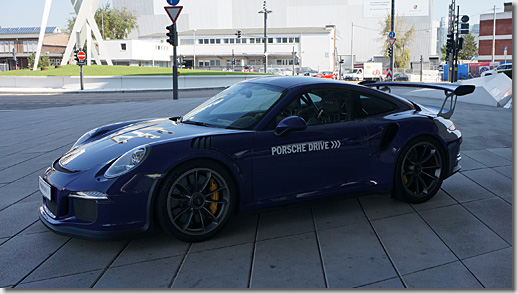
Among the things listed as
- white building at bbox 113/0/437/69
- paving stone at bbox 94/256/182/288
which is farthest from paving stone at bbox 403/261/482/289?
white building at bbox 113/0/437/69

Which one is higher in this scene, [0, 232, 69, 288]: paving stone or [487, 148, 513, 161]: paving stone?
[487, 148, 513, 161]: paving stone

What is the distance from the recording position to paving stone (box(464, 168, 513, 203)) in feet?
17.4

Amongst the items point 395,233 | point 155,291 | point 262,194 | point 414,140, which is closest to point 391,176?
point 414,140

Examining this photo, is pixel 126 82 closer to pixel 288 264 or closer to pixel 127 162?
pixel 127 162

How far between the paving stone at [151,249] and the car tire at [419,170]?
2147 millimetres

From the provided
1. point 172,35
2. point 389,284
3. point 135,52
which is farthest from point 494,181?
point 135,52

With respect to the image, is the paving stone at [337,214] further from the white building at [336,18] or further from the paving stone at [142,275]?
the white building at [336,18]

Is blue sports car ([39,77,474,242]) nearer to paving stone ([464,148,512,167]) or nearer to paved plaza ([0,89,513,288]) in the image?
paved plaza ([0,89,513,288])

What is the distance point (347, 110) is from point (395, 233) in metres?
1.18

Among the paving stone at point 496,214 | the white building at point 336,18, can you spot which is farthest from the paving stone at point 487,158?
the white building at point 336,18

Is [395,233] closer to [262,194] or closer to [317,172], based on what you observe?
[317,172]

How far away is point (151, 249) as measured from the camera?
3771mm

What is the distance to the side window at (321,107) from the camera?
A: 4.34 m

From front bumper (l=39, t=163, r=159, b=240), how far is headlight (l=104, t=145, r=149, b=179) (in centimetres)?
6
